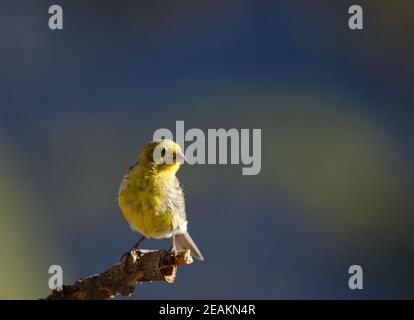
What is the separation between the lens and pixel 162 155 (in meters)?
3.69

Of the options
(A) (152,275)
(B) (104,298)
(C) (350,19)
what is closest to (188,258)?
(A) (152,275)

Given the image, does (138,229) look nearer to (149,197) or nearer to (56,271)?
(149,197)

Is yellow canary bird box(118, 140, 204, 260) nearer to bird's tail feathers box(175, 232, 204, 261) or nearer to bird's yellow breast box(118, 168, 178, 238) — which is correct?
bird's yellow breast box(118, 168, 178, 238)

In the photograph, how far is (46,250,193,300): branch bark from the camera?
3.12 meters

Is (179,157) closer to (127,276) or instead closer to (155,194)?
(155,194)

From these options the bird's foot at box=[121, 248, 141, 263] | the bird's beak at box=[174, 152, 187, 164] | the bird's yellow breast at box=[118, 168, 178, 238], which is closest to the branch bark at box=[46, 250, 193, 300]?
the bird's foot at box=[121, 248, 141, 263]

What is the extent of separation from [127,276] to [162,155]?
0.79 m

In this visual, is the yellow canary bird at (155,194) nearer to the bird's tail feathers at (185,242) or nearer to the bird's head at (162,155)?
the bird's head at (162,155)

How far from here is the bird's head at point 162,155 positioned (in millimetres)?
3674

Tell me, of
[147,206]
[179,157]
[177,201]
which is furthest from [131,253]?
[179,157]

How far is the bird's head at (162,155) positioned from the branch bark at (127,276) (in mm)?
655

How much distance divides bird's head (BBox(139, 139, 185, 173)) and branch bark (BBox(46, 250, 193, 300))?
65cm

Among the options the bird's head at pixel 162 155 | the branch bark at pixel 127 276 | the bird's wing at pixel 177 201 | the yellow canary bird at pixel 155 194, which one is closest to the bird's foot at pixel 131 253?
the branch bark at pixel 127 276
